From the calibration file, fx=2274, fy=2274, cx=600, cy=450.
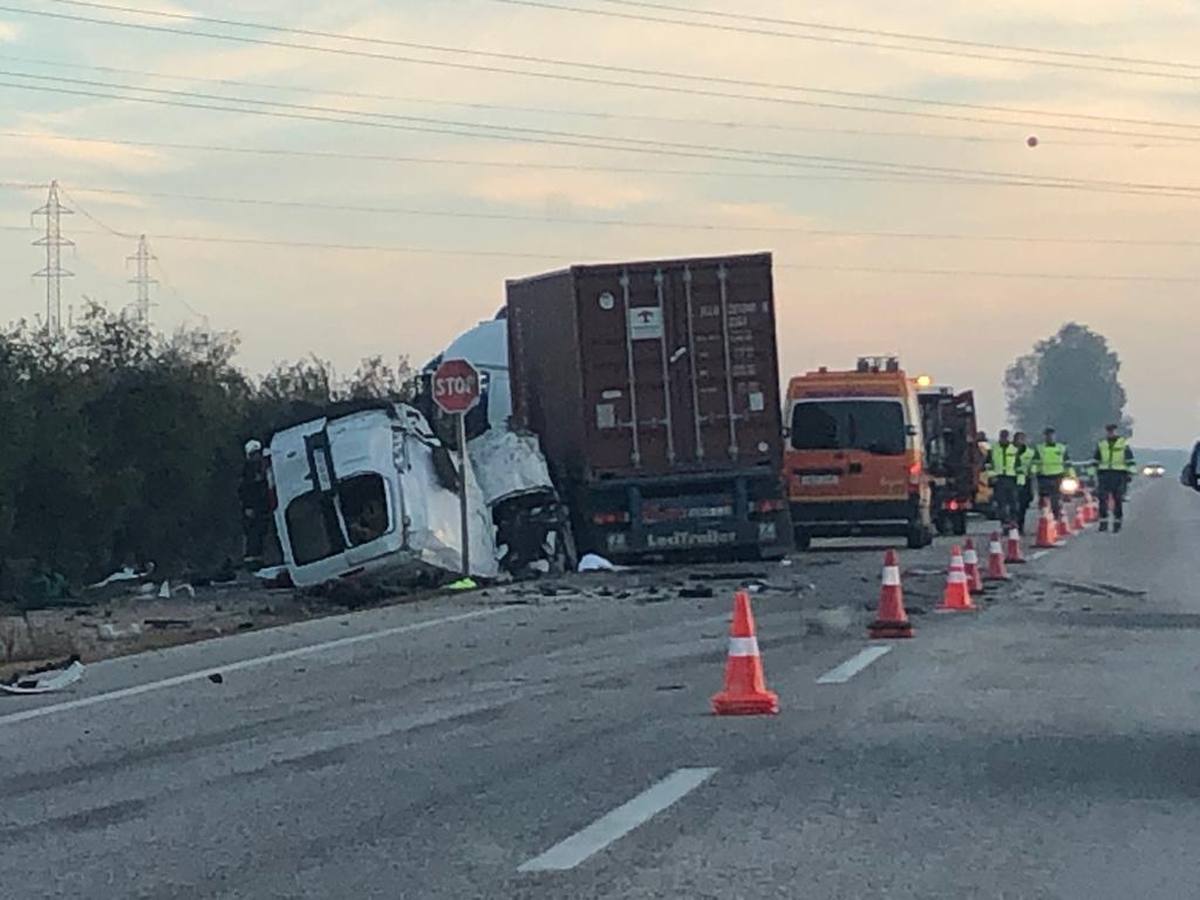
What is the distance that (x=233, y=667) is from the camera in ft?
51.8

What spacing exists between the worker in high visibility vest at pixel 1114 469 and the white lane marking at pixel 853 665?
2212cm

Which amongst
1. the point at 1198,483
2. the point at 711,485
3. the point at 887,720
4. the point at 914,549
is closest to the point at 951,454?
the point at 914,549

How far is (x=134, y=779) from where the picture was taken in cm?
1052

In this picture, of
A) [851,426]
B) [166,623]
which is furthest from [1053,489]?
[166,623]

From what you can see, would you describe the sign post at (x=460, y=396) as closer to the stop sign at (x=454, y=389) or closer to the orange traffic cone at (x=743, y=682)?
the stop sign at (x=454, y=389)

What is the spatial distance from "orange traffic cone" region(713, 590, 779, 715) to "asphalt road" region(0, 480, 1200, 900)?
14 centimetres

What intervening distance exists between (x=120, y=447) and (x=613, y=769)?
20795mm

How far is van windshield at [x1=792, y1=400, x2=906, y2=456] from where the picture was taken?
3173cm

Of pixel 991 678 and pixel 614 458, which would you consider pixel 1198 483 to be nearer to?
pixel 614 458

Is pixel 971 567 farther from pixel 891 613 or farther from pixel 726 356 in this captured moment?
pixel 726 356

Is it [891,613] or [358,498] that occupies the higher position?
[358,498]

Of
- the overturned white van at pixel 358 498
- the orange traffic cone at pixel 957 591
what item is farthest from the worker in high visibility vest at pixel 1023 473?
the orange traffic cone at pixel 957 591

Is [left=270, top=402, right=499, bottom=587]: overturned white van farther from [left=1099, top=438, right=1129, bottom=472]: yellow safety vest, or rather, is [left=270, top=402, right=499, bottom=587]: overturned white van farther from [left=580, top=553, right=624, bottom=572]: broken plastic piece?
[left=1099, top=438, right=1129, bottom=472]: yellow safety vest

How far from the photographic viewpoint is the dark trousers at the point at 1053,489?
126 feet
